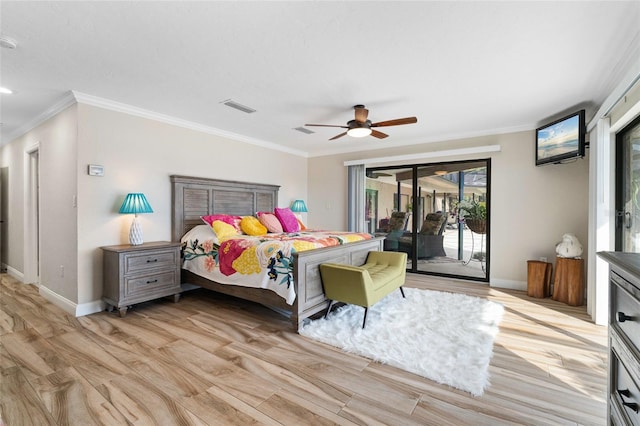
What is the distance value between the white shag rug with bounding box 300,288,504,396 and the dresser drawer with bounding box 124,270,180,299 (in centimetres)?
194

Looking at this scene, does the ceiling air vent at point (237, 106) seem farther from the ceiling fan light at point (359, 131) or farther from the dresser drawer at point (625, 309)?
the dresser drawer at point (625, 309)

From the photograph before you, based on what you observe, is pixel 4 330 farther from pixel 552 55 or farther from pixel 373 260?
pixel 552 55

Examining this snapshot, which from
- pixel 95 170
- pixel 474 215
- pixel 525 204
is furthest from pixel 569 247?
pixel 95 170

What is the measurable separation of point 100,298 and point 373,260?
347cm

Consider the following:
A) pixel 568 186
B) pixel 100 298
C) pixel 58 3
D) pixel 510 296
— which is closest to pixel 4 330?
pixel 100 298

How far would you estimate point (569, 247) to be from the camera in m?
3.94

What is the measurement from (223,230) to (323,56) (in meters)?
2.54

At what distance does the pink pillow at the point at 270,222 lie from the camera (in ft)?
15.1

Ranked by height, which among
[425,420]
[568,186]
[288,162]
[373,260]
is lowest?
[425,420]

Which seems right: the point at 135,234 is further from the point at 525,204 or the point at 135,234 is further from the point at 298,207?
the point at 525,204

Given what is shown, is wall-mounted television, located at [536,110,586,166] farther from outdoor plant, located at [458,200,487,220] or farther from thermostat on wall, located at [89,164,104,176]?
thermostat on wall, located at [89,164,104,176]

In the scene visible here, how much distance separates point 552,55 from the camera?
8.14 feet

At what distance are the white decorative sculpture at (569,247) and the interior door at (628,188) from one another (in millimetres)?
802

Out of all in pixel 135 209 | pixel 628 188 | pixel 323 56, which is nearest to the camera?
pixel 323 56
